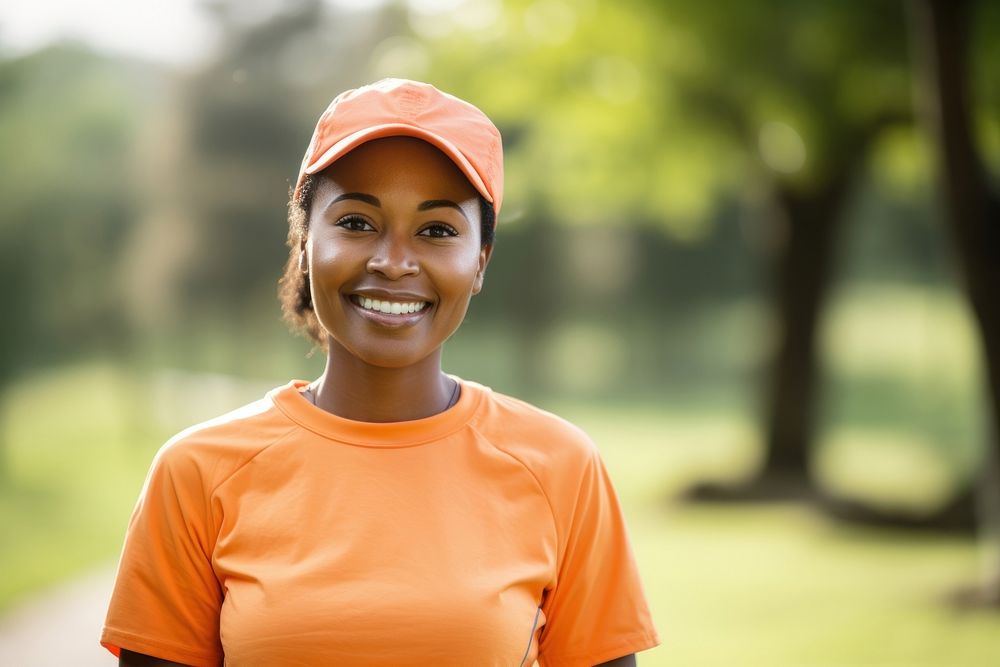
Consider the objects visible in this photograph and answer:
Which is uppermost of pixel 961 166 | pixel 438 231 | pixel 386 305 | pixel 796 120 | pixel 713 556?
pixel 796 120

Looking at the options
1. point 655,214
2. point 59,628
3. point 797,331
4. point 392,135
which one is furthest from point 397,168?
point 655,214

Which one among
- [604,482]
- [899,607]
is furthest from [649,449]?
[604,482]

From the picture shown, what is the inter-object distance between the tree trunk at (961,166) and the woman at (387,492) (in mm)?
5143

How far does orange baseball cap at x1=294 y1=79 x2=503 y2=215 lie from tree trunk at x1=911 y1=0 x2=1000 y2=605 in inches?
202

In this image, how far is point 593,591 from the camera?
211 centimetres

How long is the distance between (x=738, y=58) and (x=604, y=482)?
8.91 meters

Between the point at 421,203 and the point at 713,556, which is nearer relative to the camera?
the point at 421,203

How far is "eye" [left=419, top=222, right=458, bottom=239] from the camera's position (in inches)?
81.5

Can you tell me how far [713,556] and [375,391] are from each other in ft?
26.7

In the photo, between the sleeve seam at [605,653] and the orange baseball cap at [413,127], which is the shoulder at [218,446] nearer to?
the orange baseball cap at [413,127]

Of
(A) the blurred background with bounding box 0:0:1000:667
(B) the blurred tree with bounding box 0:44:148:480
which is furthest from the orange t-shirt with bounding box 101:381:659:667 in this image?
(B) the blurred tree with bounding box 0:44:148:480

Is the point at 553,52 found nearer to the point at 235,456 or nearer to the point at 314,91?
the point at 314,91

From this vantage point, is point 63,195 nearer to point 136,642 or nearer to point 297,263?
point 297,263

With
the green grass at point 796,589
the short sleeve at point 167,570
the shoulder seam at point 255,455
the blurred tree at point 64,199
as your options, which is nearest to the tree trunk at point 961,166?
the green grass at point 796,589
